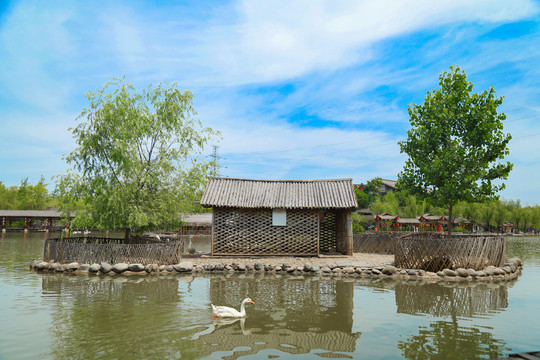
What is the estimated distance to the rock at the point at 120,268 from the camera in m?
14.5

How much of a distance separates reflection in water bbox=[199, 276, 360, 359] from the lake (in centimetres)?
2

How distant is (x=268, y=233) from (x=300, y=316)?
10.3 meters

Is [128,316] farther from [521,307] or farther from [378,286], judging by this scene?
[521,307]

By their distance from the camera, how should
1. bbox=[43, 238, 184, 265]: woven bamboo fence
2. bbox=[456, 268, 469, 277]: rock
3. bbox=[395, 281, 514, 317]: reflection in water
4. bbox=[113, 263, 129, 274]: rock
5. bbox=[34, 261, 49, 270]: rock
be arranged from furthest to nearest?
bbox=[43, 238, 184, 265]: woven bamboo fence, bbox=[34, 261, 49, 270]: rock, bbox=[113, 263, 129, 274]: rock, bbox=[456, 268, 469, 277]: rock, bbox=[395, 281, 514, 317]: reflection in water

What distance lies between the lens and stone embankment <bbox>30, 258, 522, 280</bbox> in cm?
1419

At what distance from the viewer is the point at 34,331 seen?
7.28 meters

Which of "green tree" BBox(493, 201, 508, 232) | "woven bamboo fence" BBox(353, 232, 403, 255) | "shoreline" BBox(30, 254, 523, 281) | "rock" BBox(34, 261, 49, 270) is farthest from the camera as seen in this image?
"green tree" BBox(493, 201, 508, 232)

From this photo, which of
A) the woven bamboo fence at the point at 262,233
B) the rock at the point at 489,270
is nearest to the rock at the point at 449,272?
the rock at the point at 489,270

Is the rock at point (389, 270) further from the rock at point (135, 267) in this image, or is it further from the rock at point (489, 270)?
the rock at point (135, 267)

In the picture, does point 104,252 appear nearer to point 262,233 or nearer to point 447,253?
point 262,233

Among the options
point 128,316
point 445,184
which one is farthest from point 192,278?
point 445,184

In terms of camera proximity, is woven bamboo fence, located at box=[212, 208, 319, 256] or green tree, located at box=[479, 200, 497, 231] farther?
green tree, located at box=[479, 200, 497, 231]

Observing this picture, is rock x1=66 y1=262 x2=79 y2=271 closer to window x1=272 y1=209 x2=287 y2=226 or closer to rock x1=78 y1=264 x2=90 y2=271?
rock x1=78 y1=264 x2=90 y2=271

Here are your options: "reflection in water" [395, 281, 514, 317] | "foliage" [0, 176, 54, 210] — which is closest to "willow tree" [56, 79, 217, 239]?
"reflection in water" [395, 281, 514, 317]
